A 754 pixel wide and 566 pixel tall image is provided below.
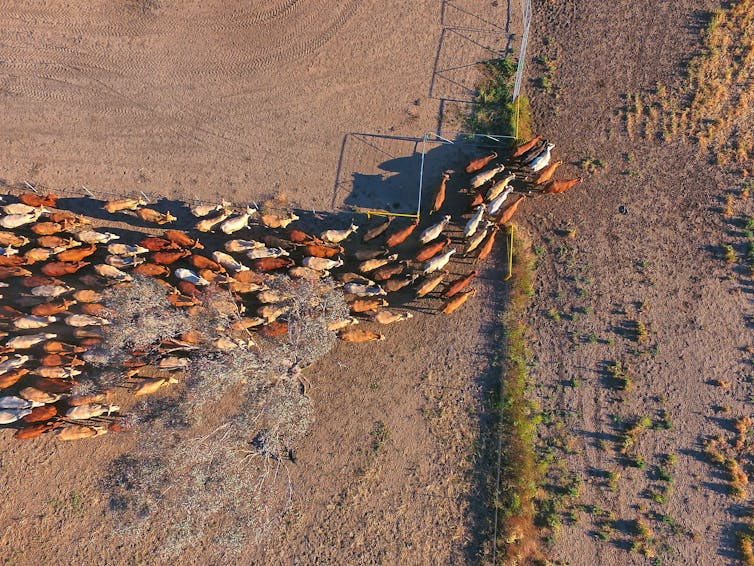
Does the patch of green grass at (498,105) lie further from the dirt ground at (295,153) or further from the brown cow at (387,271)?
the brown cow at (387,271)

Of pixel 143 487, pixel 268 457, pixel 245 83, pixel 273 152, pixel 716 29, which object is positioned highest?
pixel 716 29

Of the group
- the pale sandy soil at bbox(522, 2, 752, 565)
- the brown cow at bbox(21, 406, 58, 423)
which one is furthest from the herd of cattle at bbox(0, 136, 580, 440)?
the pale sandy soil at bbox(522, 2, 752, 565)

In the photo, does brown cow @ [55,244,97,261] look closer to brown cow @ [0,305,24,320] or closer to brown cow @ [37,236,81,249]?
brown cow @ [37,236,81,249]

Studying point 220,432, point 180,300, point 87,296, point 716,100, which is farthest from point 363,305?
point 716,100

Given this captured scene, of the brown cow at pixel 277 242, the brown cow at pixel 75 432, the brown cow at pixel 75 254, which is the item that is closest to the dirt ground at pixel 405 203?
the brown cow at pixel 75 432

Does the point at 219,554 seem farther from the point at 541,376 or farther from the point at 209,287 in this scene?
the point at 541,376

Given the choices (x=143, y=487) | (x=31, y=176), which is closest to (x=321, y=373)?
(x=143, y=487)

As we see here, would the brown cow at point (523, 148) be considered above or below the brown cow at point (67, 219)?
above
